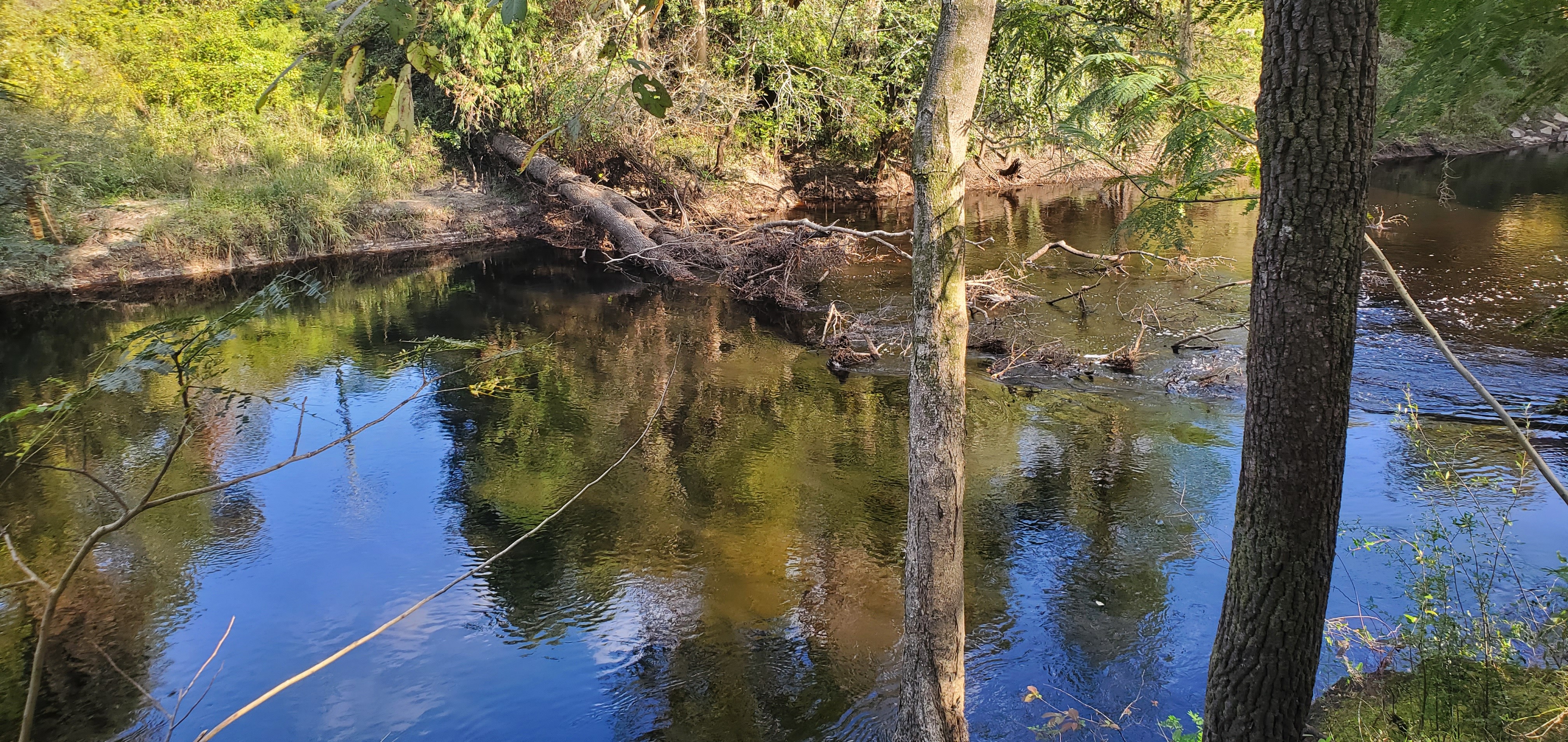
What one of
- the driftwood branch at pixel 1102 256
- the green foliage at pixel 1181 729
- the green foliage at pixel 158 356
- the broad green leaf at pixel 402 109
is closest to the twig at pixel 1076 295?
the driftwood branch at pixel 1102 256

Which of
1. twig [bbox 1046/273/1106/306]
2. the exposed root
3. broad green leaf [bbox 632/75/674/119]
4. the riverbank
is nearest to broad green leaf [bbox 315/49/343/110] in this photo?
broad green leaf [bbox 632/75/674/119]

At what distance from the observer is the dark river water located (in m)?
5.50

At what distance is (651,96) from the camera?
2018 mm

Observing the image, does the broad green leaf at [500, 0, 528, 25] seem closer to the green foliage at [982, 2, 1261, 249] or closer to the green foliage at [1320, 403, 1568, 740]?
the green foliage at [982, 2, 1261, 249]

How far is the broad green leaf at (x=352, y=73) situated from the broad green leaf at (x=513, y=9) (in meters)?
0.32

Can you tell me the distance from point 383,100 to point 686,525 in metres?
5.99

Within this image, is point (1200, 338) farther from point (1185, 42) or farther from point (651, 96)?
point (651, 96)

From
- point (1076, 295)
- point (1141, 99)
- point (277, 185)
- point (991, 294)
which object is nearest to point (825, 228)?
point (991, 294)

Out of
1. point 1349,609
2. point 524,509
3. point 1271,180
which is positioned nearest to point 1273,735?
point 1271,180

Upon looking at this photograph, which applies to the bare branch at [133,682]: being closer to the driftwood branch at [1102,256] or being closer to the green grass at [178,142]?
the driftwood branch at [1102,256]

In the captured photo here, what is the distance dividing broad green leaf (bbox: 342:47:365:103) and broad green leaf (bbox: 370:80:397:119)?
4cm

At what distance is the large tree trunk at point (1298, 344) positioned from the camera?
2541 millimetres

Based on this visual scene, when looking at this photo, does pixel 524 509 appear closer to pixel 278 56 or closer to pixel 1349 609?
pixel 1349 609

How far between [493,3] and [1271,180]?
2.24 m
